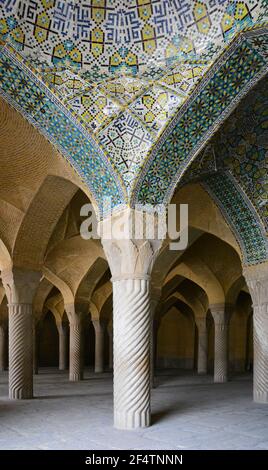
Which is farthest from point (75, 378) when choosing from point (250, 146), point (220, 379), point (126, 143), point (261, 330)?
point (126, 143)

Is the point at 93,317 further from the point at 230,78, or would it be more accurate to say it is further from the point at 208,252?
the point at 230,78

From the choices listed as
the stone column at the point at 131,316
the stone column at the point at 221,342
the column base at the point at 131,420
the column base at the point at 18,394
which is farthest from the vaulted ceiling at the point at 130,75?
the stone column at the point at 221,342

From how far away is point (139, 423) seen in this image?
5605mm

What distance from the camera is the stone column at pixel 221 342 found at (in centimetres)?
1216

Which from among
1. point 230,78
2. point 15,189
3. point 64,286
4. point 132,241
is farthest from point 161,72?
point 64,286

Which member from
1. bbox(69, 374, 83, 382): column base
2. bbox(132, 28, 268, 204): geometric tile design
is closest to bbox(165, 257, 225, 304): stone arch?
bbox(69, 374, 83, 382): column base

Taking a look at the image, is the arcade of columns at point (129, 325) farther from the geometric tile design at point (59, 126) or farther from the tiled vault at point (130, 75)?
the tiled vault at point (130, 75)

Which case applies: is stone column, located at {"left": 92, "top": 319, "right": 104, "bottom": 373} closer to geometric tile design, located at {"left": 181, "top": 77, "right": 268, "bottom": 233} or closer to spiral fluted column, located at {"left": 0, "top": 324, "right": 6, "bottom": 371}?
spiral fluted column, located at {"left": 0, "top": 324, "right": 6, "bottom": 371}

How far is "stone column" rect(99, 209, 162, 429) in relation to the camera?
5.66 m

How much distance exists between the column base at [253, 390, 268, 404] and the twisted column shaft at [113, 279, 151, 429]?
2812mm

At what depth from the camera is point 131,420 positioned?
5.58 metres

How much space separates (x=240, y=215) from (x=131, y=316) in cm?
300
